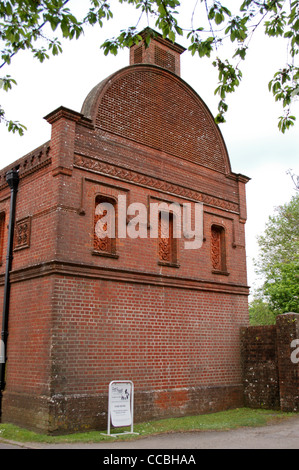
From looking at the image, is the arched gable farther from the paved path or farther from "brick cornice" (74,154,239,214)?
the paved path

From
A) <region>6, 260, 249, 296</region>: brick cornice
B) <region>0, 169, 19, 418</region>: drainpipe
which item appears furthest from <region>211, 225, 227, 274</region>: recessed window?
<region>0, 169, 19, 418</region>: drainpipe

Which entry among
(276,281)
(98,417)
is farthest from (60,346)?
(276,281)

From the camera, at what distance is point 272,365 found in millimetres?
14609

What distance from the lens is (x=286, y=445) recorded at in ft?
31.0

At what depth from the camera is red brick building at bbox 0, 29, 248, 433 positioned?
11.4 metres

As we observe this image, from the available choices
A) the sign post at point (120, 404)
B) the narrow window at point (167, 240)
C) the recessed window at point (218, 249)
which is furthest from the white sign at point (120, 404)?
the recessed window at point (218, 249)

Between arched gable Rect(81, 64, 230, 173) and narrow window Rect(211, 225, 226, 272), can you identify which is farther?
narrow window Rect(211, 225, 226, 272)

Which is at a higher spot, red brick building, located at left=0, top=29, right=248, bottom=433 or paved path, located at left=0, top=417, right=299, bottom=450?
red brick building, located at left=0, top=29, right=248, bottom=433

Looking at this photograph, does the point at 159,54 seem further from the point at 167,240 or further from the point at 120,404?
the point at 120,404

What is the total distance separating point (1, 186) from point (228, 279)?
791cm

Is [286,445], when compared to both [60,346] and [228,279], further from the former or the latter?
[228,279]
